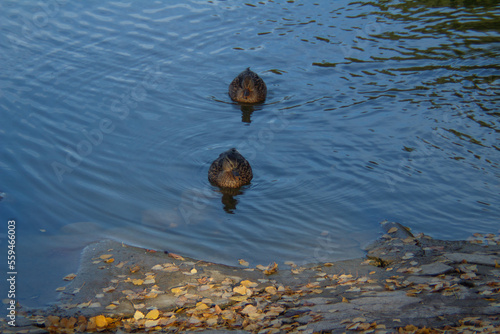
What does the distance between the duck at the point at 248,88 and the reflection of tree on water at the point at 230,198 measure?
12.7 feet

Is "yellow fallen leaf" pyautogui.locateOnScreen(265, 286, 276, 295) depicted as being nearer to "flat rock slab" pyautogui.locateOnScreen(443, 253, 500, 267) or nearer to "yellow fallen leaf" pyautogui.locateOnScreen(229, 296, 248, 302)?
"yellow fallen leaf" pyautogui.locateOnScreen(229, 296, 248, 302)

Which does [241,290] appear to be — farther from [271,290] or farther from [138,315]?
[138,315]

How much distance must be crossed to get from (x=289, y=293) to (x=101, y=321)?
96.5 inches

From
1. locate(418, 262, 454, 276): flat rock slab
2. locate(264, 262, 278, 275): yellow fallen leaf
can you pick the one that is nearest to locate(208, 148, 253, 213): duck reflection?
locate(264, 262, 278, 275): yellow fallen leaf

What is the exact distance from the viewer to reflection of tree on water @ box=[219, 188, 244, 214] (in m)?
10.4

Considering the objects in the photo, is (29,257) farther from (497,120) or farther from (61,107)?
(497,120)

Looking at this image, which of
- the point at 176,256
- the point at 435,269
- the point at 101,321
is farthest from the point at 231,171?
the point at 101,321

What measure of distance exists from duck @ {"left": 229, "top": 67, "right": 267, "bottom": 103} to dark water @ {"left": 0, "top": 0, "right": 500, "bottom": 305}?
264 mm

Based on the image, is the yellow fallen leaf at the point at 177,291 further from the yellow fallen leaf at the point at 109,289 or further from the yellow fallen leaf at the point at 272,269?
the yellow fallen leaf at the point at 272,269

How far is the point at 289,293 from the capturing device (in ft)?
24.6

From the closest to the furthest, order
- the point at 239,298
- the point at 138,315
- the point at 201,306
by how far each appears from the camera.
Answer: the point at 138,315
the point at 201,306
the point at 239,298

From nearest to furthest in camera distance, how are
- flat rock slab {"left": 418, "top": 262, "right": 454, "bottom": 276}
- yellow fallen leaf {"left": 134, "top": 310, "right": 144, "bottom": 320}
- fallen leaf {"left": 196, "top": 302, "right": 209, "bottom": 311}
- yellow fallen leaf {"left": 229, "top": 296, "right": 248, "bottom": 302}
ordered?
yellow fallen leaf {"left": 134, "top": 310, "right": 144, "bottom": 320}, fallen leaf {"left": 196, "top": 302, "right": 209, "bottom": 311}, yellow fallen leaf {"left": 229, "top": 296, "right": 248, "bottom": 302}, flat rock slab {"left": 418, "top": 262, "right": 454, "bottom": 276}

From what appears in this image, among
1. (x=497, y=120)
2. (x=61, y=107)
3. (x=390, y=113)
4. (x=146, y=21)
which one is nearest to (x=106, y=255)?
(x=61, y=107)

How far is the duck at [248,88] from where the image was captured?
14.0m
